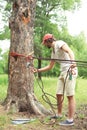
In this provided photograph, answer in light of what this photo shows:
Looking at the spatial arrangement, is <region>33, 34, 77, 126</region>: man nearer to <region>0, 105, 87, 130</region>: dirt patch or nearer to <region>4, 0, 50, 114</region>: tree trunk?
<region>0, 105, 87, 130</region>: dirt patch

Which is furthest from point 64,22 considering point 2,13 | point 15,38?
point 15,38

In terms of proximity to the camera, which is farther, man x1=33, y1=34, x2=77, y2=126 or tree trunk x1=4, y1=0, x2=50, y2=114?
tree trunk x1=4, y1=0, x2=50, y2=114

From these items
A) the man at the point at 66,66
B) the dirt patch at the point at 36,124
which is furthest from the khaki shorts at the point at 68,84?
the dirt patch at the point at 36,124

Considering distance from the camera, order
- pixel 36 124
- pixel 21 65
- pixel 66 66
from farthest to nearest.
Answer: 1. pixel 21 65
2. pixel 36 124
3. pixel 66 66

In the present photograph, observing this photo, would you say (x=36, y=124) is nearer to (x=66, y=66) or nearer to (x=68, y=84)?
(x=68, y=84)

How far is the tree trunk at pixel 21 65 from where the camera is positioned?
929 centimetres

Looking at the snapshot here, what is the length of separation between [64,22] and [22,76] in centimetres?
2557

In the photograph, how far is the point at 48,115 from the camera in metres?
9.19

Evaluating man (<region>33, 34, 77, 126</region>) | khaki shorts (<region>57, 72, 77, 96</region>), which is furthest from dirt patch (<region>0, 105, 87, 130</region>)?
khaki shorts (<region>57, 72, 77, 96</region>)

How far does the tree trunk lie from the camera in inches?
366

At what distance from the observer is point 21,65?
365 inches

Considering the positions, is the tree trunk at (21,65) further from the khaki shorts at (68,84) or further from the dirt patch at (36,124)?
the khaki shorts at (68,84)

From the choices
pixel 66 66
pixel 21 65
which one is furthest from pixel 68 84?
pixel 21 65

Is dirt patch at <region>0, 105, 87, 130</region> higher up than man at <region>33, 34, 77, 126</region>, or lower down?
lower down
